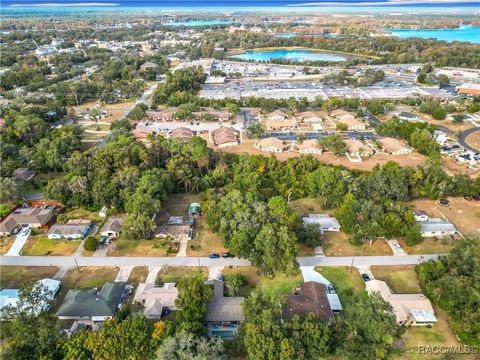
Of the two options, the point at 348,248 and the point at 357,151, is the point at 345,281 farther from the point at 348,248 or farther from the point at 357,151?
the point at 357,151

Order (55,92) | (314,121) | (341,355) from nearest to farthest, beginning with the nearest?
1. (341,355)
2. (314,121)
3. (55,92)

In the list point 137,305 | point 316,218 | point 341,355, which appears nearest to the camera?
point 341,355

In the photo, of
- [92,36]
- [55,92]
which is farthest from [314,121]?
[92,36]

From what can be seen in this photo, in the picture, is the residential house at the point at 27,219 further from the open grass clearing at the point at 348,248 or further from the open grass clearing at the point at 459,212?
the open grass clearing at the point at 459,212

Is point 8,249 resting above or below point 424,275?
below

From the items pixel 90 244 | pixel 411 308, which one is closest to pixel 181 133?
pixel 90 244

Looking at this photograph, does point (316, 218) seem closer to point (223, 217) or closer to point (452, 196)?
point (223, 217)

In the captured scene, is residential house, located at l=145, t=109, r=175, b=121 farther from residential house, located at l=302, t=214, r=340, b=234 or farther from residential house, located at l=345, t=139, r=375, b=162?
residential house, located at l=302, t=214, r=340, b=234
